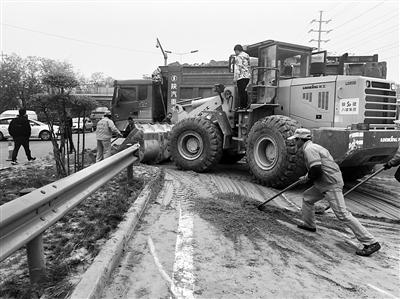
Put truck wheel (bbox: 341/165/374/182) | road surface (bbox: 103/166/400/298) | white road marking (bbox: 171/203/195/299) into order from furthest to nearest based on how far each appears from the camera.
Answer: truck wheel (bbox: 341/165/374/182)
road surface (bbox: 103/166/400/298)
white road marking (bbox: 171/203/195/299)

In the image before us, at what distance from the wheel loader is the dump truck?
0.02 meters

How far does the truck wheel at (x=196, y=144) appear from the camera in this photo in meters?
10.1

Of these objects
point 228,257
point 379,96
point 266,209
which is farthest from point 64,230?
point 379,96

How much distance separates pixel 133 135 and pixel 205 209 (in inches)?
228

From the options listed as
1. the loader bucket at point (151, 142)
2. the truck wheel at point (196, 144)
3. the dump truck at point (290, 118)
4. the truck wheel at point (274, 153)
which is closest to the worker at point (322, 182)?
the dump truck at point (290, 118)

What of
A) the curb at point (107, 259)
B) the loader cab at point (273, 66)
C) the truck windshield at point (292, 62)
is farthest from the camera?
the truck windshield at point (292, 62)

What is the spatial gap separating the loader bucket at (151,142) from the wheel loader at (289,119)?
83 centimetres

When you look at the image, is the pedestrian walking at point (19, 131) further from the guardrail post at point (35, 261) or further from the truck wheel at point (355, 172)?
the guardrail post at point (35, 261)

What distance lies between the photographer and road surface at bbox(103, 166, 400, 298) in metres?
3.67

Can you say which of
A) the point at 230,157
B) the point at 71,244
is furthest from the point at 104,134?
the point at 71,244

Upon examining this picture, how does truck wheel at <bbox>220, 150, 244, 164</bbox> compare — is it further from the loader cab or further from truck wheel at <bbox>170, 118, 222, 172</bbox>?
the loader cab

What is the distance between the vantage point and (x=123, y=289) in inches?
137

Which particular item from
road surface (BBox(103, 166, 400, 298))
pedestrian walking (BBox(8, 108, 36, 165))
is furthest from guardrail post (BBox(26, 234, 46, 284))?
pedestrian walking (BBox(8, 108, 36, 165))

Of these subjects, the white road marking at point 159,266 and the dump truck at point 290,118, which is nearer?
the white road marking at point 159,266
